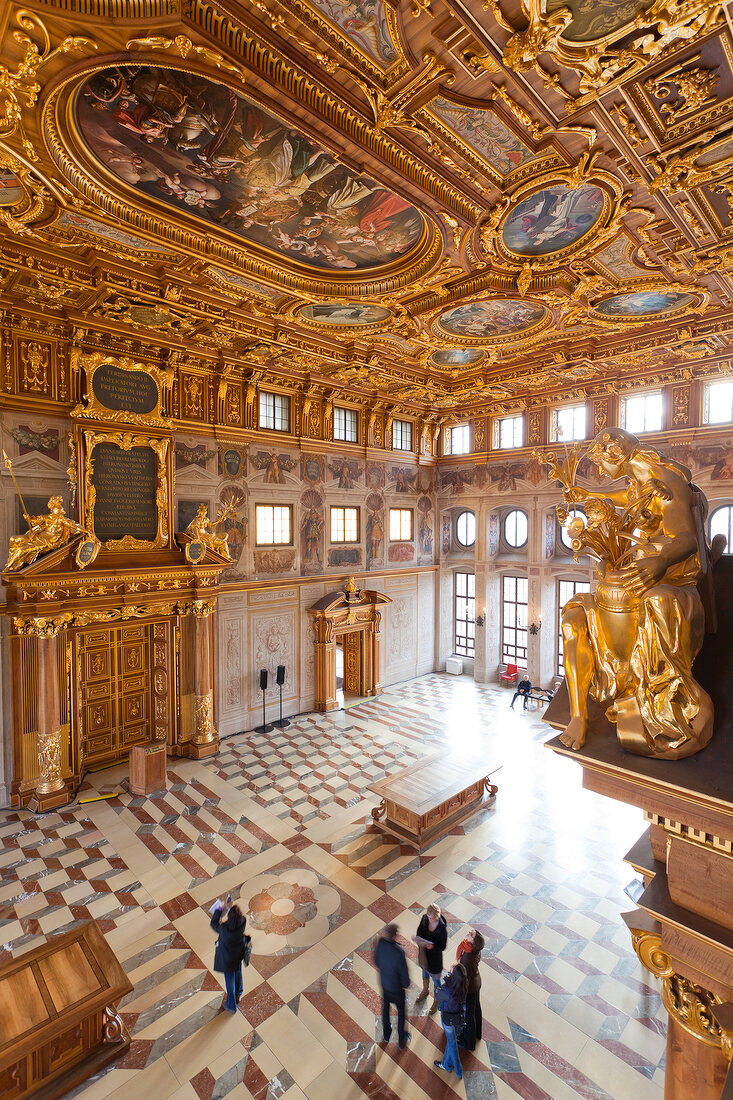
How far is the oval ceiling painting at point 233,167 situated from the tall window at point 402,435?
9473 mm

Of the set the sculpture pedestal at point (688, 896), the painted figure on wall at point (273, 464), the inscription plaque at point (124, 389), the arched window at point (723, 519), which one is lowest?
the sculpture pedestal at point (688, 896)

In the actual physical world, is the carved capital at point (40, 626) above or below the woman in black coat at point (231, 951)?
above

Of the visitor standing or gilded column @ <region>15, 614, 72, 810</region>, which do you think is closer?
the visitor standing

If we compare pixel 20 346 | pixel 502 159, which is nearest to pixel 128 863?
pixel 20 346

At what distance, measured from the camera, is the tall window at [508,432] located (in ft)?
54.8

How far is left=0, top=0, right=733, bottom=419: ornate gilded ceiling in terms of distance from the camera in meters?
4.08

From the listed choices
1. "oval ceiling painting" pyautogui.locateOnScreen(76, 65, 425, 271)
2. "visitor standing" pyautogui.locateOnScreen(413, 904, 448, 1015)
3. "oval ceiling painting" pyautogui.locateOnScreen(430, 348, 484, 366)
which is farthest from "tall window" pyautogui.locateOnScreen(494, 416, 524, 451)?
"visitor standing" pyautogui.locateOnScreen(413, 904, 448, 1015)

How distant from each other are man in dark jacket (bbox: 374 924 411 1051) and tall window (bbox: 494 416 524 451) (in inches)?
577

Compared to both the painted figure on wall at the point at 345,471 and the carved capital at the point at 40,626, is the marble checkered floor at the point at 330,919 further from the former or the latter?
the painted figure on wall at the point at 345,471

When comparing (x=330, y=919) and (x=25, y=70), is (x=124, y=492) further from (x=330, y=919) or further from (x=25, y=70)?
(x=330, y=919)

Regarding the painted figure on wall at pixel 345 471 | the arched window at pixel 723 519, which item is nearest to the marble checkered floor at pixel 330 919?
the arched window at pixel 723 519

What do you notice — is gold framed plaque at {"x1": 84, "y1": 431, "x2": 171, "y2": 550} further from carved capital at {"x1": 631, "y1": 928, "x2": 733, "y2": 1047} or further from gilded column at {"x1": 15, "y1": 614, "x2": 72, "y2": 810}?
carved capital at {"x1": 631, "y1": 928, "x2": 733, "y2": 1047}

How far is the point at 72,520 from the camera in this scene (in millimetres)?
9820

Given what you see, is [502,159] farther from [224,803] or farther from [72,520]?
[224,803]
